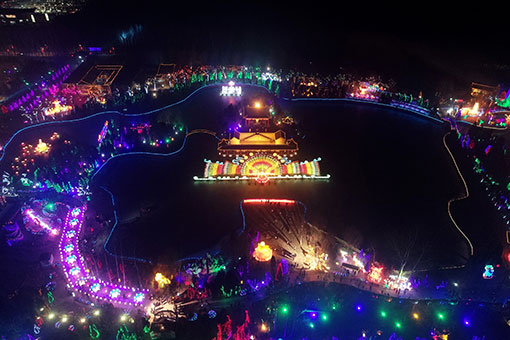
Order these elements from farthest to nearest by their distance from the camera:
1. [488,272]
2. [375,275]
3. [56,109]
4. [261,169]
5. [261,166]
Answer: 1. [56,109]
2. [261,166]
3. [261,169]
4. [488,272]
5. [375,275]

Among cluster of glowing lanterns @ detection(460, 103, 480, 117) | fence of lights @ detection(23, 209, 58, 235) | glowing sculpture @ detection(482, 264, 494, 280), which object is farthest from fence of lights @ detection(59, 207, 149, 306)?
cluster of glowing lanterns @ detection(460, 103, 480, 117)

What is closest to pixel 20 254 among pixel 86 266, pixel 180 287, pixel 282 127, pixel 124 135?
pixel 86 266

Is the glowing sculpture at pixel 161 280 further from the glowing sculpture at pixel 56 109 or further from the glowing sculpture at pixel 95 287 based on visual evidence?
the glowing sculpture at pixel 56 109

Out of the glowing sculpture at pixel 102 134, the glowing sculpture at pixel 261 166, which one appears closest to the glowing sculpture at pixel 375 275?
the glowing sculpture at pixel 261 166

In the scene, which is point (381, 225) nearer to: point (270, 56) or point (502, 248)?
point (502, 248)

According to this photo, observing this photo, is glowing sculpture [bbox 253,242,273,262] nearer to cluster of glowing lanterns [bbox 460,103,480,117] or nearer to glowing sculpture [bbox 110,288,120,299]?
glowing sculpture [bbox 110,288,120,299]

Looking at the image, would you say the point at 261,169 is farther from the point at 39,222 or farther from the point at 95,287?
the point at 39,222

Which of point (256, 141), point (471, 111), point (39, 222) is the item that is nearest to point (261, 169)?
point (256, 141)
